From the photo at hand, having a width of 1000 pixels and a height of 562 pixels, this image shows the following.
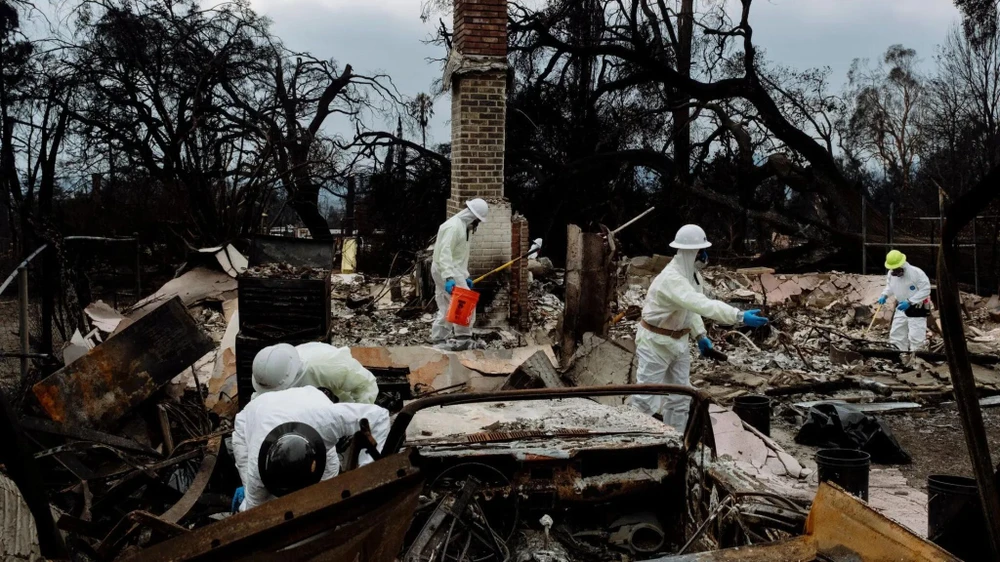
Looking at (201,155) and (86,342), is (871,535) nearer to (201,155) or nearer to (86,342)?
(86,342)

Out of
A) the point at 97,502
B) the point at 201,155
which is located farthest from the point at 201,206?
the point at 97,502

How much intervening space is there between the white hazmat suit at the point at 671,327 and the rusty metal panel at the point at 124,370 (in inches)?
134

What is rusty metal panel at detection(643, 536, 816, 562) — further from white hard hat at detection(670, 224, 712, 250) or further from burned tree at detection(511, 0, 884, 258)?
burned tree at detection(511, 0, 884, 258)

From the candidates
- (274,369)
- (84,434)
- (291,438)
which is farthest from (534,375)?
(291,438)

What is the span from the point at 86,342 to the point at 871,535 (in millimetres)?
6644

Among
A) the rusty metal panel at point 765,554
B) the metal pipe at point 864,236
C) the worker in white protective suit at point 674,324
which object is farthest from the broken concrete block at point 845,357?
the rusty metal panel at point 765,554

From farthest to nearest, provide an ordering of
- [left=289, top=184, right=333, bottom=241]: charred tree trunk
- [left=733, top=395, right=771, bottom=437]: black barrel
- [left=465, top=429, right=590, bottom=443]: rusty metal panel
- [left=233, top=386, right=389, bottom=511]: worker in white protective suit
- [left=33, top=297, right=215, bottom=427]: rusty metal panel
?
[left=289, top=184, right=333, bottom=241]: charred tree trunk
[left=733, top=395, right=771, bottom=437]: black barrel
[left=33, top=297, right=215, bottom=427]: rusty metal panel
[left=465, top=429, right=590, bottom=443]: rusty metal panel
[left=233, top=386, right=389, bottom=511]: worker in white protective suit

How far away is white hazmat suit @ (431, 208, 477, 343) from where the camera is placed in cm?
864

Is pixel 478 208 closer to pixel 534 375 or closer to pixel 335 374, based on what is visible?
pixel 534 375

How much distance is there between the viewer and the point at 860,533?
218cm

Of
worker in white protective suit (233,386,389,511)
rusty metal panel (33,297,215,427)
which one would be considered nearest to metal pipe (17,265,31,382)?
rusty metal panel (33,297,215,427)

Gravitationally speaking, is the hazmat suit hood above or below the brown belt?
above

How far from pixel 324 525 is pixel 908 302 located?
33.4 feet

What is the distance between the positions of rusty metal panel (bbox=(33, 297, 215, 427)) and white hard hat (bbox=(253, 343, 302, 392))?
6.55ft
